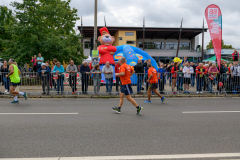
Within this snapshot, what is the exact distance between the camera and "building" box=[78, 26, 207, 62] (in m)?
46.4

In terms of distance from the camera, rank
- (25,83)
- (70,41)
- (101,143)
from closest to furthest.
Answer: (101,143) < (25,83) < (70,41)

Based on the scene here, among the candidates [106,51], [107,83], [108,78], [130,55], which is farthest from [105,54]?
[107,83]

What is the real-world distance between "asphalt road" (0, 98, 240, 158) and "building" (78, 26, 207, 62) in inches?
1498

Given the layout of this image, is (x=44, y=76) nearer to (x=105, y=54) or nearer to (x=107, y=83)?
(x=107, y=83)

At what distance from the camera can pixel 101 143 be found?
466 centimetres

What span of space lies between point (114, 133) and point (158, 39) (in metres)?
49.8

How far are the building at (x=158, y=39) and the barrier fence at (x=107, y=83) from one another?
104 ft

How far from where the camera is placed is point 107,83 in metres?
12.7

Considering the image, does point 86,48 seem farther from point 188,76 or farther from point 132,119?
point 132,119

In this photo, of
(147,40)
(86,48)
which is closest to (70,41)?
(86,48)

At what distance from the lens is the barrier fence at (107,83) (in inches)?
488

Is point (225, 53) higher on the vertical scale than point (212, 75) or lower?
higher

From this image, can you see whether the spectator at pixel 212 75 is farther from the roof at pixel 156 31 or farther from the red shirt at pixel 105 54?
the roof at pixel 156 31

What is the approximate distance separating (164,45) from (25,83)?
4414cm
